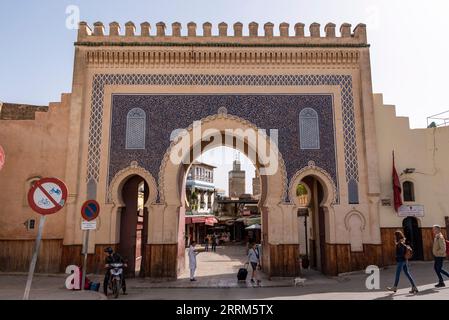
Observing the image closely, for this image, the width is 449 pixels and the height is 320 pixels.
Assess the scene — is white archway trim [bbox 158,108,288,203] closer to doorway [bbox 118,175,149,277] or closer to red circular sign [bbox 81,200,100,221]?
doorway [bbox 118,175,149,277]

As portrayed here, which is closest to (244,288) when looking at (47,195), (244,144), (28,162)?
(244,144)

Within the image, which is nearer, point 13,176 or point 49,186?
point 49,186

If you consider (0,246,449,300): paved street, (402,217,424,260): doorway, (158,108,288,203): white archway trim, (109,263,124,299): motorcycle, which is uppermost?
(158,108,288,203): white archway trim

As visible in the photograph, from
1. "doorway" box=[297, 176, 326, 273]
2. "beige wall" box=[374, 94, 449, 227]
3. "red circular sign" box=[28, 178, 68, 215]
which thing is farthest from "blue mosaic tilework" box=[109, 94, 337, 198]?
"red circular sign" box=[28, 178, 68, 215]

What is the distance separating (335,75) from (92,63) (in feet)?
26.5

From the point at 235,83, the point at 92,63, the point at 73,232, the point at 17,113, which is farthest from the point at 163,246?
the point at 17,113

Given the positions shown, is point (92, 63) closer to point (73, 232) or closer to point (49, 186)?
point (73, 232)

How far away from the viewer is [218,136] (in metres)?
11.9

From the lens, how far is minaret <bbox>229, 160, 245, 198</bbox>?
148 ft

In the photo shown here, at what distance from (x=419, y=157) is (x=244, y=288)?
278 inches

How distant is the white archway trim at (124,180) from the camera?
1074cm

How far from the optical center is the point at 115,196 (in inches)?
423

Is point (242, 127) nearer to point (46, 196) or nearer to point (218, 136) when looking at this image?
point (218, 136)

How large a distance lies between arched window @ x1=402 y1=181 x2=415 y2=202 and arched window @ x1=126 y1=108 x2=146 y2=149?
27.9ft
